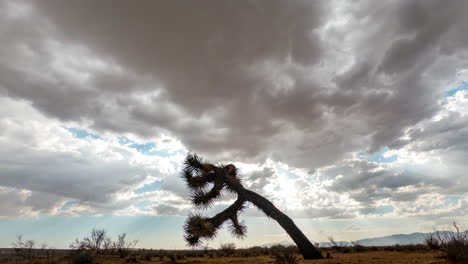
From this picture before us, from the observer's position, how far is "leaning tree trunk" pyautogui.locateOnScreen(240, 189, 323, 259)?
482 inches

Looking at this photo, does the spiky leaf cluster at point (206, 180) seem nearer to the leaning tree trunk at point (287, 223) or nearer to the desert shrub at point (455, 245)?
the leaning tree trunk at point (287, 223)

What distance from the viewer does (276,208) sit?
523 inches

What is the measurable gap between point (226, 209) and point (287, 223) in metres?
3.10

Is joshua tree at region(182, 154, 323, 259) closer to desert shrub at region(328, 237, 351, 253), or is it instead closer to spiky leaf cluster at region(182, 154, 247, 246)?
spiky leaf cluster at region(182, 154, 247, 246)

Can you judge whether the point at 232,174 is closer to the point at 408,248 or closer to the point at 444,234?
the point at 444,234

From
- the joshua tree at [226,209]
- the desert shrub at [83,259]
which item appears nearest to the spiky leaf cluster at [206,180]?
the joshua tree at [226,209]

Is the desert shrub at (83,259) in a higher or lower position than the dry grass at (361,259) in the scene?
higher

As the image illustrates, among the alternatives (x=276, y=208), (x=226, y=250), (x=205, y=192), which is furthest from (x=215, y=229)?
(x=226, y=250)

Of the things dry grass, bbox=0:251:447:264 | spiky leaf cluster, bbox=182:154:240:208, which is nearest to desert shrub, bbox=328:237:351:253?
dry grass, bbox=0:251:447:264

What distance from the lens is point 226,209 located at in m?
14.0

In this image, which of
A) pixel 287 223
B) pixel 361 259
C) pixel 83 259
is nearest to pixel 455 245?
pixel 361 259

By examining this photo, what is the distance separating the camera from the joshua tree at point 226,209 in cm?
1221

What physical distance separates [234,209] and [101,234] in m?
12.5

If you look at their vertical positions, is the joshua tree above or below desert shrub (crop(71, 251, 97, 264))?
above
